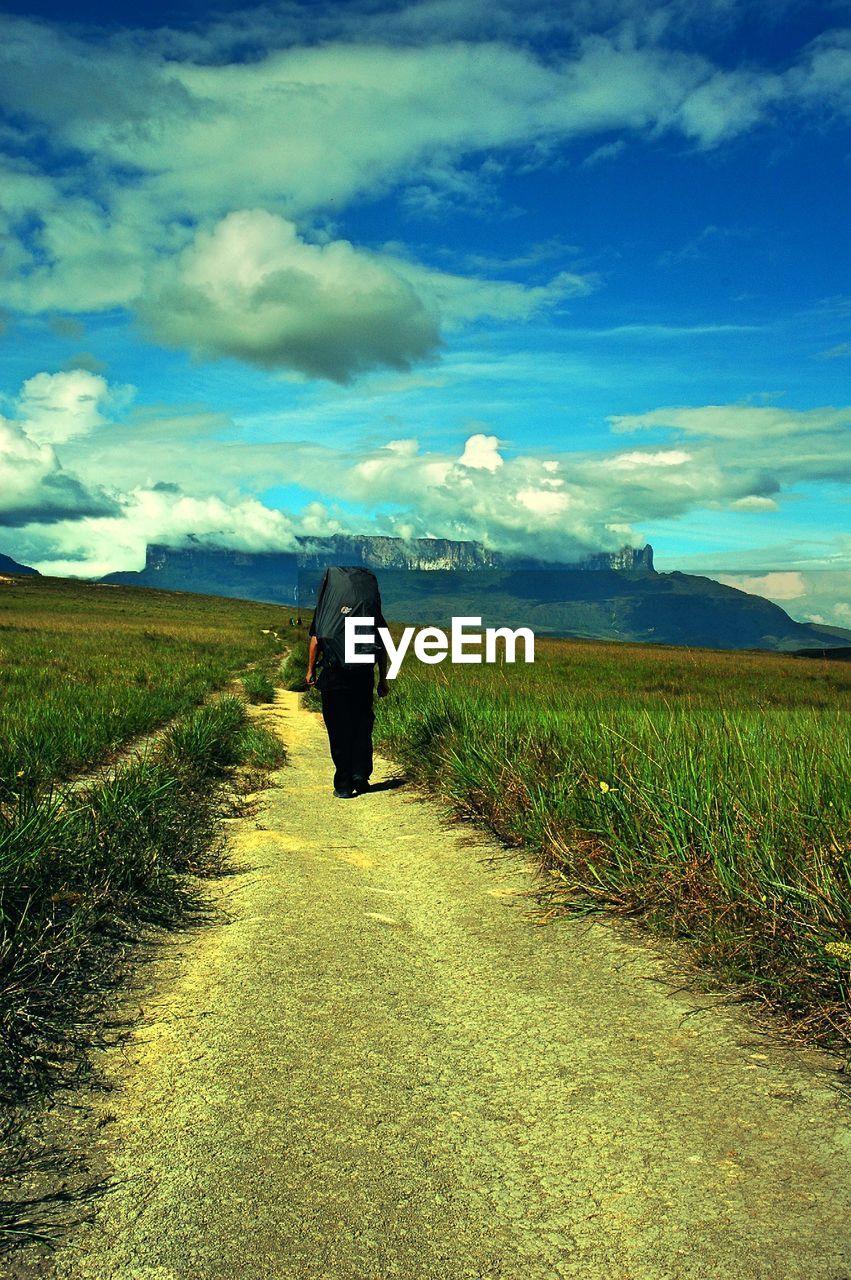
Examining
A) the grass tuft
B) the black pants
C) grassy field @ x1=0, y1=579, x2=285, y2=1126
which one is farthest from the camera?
the grass tuft

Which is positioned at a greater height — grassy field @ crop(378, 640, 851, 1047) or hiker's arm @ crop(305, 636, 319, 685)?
hiker's arm @ crop(305, 636, 319, 685)

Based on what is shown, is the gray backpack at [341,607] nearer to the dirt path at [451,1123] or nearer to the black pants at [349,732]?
the black pants at [349,732]

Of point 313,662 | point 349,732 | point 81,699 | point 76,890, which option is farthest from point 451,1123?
point 81,699

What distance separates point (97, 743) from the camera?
9.33 metres

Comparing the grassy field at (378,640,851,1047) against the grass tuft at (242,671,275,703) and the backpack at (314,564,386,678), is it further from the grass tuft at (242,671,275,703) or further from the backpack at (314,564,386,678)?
the grass tuft at (242,671,275,703)

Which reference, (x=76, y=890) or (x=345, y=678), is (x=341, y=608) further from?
(x=76, y=890)

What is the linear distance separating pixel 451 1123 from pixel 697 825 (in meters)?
2.54

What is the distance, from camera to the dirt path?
216 cm

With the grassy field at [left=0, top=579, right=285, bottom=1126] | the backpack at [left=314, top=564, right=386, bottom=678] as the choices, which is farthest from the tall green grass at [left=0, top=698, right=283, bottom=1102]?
the backpack at [left=314, top=564, right=386, bottom=678]

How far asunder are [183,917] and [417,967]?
138cm

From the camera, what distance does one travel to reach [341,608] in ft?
30.6

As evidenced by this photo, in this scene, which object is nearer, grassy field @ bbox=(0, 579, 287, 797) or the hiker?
grassy field @ bbox=(0, 579, 287, 797)

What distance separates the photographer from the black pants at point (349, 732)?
9062mm

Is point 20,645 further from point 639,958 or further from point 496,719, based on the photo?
point 639,958
